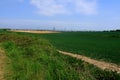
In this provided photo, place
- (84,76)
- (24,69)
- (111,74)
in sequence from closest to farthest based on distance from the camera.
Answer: (84,76)
(111,74)
(24,69)

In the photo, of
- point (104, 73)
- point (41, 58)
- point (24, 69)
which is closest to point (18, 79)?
point (24, 69)

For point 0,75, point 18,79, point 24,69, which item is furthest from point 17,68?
point 18,79

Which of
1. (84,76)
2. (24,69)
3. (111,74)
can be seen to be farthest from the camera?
(24,69)

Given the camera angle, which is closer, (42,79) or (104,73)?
(42,79)

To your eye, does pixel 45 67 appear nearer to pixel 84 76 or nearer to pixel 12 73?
pixel 12 73

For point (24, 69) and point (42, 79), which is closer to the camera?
point (42, 79)

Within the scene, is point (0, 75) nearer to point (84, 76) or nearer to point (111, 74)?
point (84, 76)

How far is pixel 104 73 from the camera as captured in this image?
38.4 feet

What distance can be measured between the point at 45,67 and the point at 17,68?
3.98 feet

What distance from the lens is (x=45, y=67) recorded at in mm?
12555

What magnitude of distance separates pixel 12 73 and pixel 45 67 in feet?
4.47

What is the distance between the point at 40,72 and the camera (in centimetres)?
1146

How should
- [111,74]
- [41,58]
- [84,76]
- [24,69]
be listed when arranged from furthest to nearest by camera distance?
[41,58]
[24,69]
[111,74]
[84,76]

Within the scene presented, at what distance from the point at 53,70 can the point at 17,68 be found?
74.3 inches
